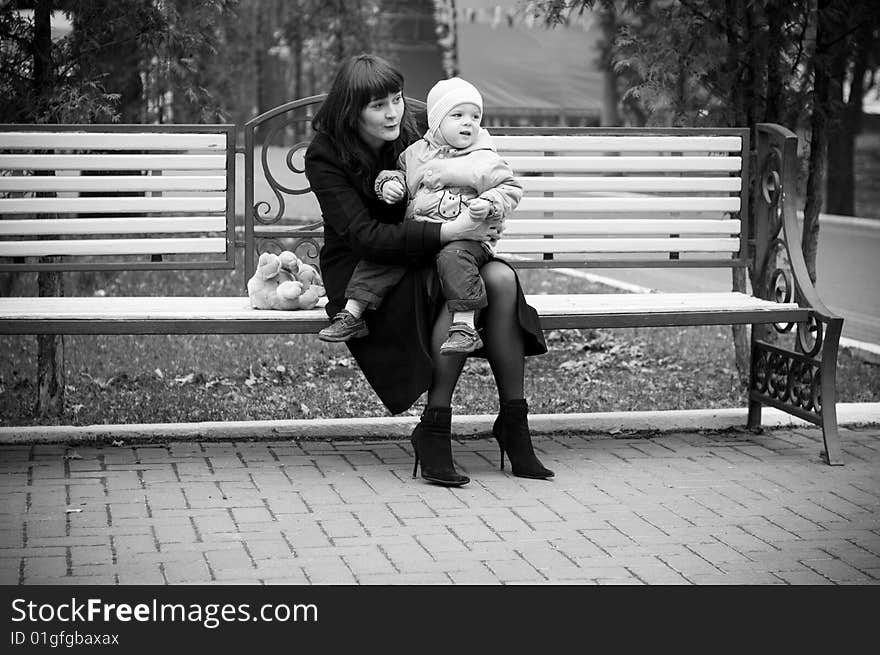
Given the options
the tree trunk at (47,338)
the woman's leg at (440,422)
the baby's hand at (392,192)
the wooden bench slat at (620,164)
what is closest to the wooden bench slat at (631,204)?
the wooden bench slat at (620,164)

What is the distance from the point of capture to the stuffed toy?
5.35m

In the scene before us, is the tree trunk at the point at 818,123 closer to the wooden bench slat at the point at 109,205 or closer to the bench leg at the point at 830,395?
the bench leg at the point at 830,395

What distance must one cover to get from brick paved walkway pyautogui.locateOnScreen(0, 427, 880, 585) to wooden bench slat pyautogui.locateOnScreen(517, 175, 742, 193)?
1.06 metres

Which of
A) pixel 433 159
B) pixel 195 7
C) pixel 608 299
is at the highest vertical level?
pixel 195 7

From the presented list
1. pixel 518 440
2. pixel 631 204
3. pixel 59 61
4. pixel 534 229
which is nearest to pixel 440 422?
pixel 518 440

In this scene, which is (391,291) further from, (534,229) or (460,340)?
(534,229)

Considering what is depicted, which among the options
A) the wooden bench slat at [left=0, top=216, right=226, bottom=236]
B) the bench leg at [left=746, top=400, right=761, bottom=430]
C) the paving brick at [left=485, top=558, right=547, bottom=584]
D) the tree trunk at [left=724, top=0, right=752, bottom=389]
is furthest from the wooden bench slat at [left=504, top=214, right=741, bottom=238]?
the paving brick at [left=485, top=558, right=547, bottom=584]

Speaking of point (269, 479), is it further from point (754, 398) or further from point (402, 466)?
point (754, 398)

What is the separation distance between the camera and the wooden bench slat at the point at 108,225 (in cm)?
561

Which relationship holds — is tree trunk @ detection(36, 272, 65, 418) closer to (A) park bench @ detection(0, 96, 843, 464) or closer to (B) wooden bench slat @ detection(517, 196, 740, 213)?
(A) park bench @ detection(0, 96, 843, 464)

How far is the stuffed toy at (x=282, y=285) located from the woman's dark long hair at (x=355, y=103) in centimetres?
44
